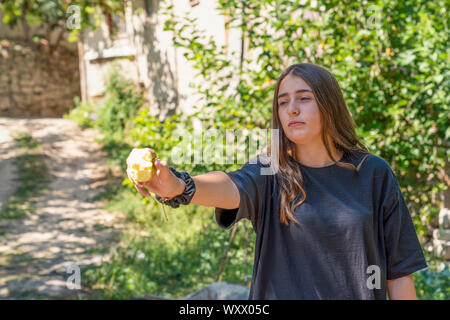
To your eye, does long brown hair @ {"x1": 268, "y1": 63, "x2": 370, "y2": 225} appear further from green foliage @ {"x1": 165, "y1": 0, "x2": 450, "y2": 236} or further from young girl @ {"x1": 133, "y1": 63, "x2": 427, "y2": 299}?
green foliage @ {"x1": 165, "y1": 0, "x2": 450, "y2": 236}

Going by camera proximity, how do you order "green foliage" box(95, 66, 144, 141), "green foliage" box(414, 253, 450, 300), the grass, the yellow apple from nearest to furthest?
the yellow apple, "green foliage" box(414, 253, 450, 300), the grass, "green foliage" box(95, 66, 144, 141)

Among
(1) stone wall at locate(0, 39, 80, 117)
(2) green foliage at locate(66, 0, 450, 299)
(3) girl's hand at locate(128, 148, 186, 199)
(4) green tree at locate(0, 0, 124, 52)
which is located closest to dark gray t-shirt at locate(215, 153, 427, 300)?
(3) girl's hand at locate(128, 148, 186, 199)

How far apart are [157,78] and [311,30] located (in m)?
6.32

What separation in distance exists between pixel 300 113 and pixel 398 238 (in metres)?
0.54

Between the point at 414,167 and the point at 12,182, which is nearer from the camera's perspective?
the point at 414,167

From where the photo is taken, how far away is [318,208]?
1.60 metres

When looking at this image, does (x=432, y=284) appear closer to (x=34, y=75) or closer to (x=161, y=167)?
(x=161, y=167)

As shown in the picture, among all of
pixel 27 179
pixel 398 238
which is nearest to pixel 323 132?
pixel 398 238

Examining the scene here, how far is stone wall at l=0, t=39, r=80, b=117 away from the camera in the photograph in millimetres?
13000

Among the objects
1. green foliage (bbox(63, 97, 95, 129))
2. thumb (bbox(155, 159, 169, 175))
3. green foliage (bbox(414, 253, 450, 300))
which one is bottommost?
green foliage (bbox(414, 253, 450, 300))

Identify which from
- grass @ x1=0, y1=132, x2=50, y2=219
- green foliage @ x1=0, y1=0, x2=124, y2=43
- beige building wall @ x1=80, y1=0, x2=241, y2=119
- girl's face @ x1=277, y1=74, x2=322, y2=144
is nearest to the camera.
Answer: girl's face @ x1=277, y1=74, x2=322, y2=144
